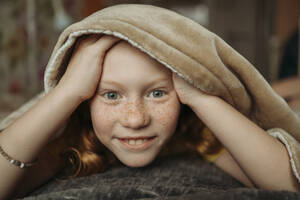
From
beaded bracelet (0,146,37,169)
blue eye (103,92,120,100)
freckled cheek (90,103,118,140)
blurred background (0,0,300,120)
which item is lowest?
blurred background (0,0,300,120)

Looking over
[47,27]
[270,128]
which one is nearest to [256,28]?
[47,27]

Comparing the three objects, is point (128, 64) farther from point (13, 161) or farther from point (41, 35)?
point (41, 35)

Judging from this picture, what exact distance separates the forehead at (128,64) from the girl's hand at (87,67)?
0.01 m

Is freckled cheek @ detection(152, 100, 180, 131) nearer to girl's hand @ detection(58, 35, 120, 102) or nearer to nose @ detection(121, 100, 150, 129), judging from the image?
nose @ detection(121, 100, 150, 129)

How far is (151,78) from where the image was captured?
72 centimetres

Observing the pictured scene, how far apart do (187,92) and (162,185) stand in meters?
0.20

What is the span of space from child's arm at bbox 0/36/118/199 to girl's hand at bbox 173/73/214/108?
156mm

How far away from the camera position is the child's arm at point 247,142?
732mm

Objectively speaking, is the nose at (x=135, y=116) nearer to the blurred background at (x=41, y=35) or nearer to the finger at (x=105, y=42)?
the finger at (x=105, y=42)

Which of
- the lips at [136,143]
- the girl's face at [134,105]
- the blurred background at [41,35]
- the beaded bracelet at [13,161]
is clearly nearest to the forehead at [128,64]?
the girl's face at [134,105]

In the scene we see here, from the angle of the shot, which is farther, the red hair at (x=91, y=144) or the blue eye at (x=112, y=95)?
the red hair at (x=91, y=144)

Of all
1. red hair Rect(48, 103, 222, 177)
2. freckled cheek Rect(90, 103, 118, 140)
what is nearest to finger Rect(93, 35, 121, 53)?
freckled cheek Rect(90, 103, 118, 140)

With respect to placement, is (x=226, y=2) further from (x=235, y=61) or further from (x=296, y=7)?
(x=235, y=61)

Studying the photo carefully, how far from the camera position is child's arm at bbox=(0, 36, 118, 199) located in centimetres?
72
